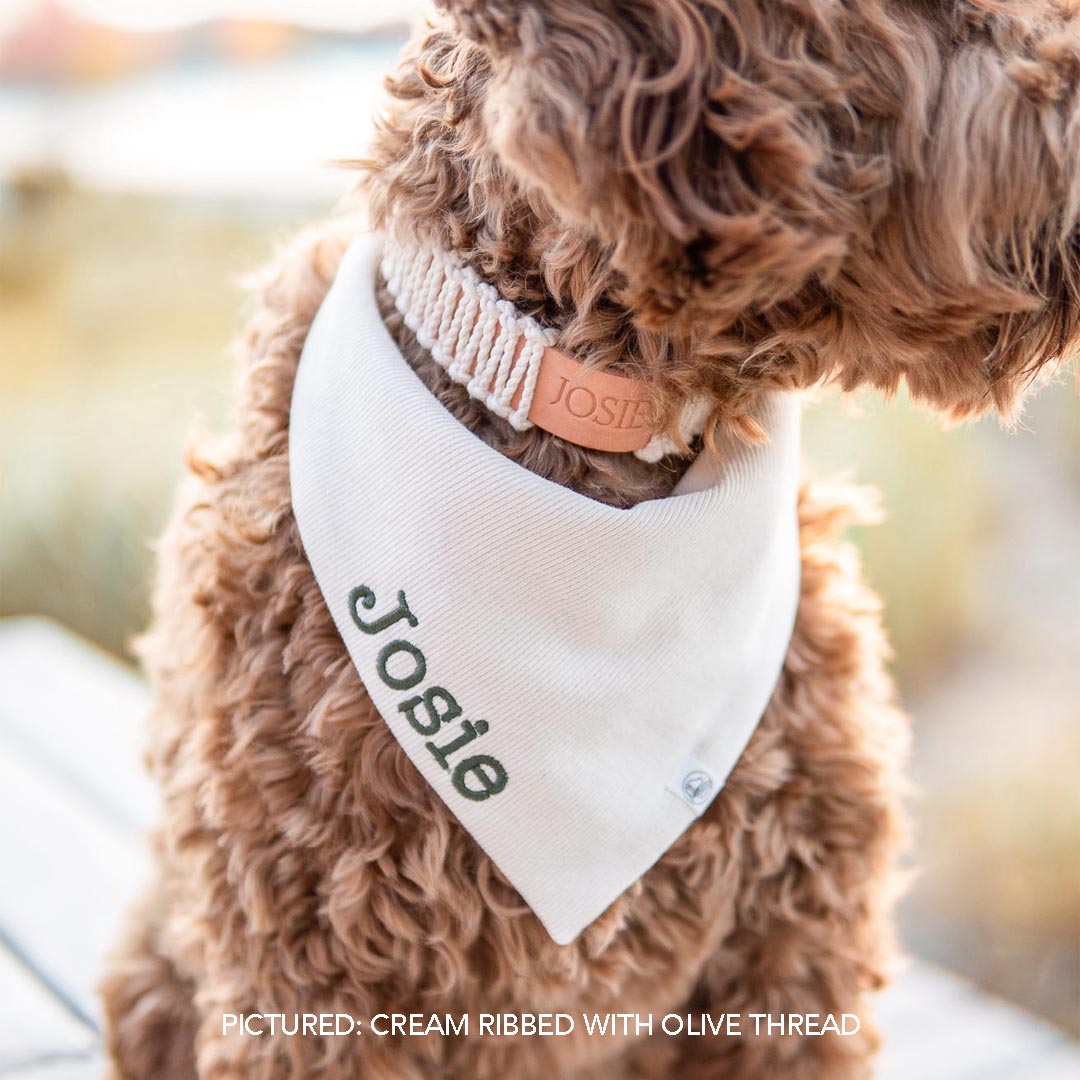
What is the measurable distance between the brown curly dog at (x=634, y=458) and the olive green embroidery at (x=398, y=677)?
4cm

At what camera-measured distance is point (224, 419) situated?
97.3 inches

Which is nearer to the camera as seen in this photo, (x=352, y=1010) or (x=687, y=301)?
(x=687, y=301)

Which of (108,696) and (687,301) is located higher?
(687,301)

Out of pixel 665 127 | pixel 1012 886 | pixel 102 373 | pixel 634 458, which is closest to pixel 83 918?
pixel 634 458

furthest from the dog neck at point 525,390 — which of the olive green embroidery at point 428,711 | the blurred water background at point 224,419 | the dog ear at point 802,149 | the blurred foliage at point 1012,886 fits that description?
the blurred foliage at point 1012,886

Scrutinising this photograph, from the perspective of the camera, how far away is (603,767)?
106 cm

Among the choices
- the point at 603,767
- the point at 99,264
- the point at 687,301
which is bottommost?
the point at 99,264

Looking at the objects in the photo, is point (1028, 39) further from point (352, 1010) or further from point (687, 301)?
point (352, 1010)

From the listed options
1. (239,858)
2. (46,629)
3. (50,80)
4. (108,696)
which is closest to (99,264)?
(50,80)

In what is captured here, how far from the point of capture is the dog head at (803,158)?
774 millimetres

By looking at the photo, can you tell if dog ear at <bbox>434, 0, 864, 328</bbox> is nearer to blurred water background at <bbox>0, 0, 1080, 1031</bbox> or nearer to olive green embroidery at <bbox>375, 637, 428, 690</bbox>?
olive green embroidery at <bbox>375, 637, 428, 690</bbox>

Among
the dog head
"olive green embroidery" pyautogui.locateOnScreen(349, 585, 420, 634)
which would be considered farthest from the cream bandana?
the dog head

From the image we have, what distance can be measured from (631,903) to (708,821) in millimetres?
104

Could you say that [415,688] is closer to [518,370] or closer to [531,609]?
[531,609]
